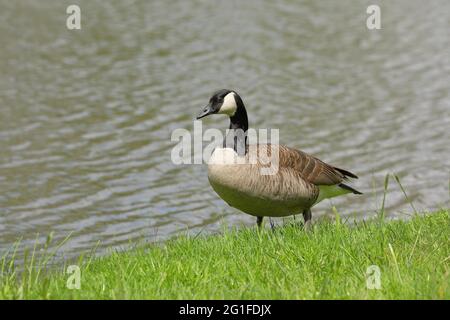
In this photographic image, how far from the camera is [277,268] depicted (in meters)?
6.62

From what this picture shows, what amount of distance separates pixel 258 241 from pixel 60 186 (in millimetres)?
4984

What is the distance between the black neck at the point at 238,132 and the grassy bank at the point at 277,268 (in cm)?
85

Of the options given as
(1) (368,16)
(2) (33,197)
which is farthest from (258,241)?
(1) (368,16)

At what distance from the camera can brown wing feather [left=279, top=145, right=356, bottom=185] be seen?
848 cm

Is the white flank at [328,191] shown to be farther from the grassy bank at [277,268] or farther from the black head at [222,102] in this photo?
the black head at [222,102]

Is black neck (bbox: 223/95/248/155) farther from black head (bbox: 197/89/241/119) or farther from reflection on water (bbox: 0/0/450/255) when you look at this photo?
reflection on water (bbox: 0/0/450/255)

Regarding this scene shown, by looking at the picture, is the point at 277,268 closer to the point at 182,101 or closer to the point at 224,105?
the point at 224,105

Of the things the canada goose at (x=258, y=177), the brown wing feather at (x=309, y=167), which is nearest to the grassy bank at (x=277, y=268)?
the canada goose at (x=258, y=177)

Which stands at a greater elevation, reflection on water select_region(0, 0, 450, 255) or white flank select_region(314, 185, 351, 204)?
reflection on water select_region(0, 0, 450, 255)

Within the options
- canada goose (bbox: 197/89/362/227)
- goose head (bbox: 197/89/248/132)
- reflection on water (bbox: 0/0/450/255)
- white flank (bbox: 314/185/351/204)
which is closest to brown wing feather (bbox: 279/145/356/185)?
canada goose (bbox: 197/89/362/227)

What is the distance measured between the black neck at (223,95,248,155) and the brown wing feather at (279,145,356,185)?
0.43m

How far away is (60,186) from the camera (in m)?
11.7

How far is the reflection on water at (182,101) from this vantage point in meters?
11.2

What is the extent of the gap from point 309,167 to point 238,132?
858 mm
